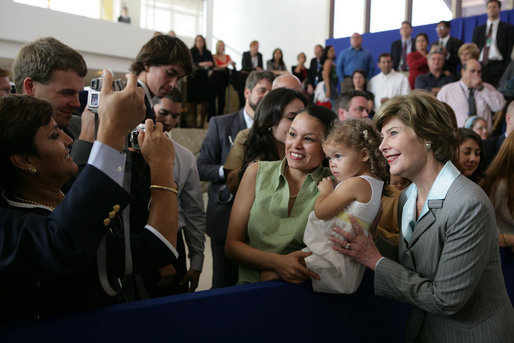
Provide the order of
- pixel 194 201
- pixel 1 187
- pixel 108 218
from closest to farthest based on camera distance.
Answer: pixel 108 218 < pixel 1 187 < pixel 194 201

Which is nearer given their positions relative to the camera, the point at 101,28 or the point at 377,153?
the point at 377,153

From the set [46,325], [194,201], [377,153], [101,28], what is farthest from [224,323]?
[101,28]

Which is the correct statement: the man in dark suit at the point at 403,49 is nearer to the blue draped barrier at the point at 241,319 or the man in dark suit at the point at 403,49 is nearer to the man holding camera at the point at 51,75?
the blue draped barrier at the point at 241,319

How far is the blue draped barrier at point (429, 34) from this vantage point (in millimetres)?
9492

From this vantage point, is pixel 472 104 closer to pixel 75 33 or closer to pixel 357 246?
pixel 357 246

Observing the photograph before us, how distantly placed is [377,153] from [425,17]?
12012mm

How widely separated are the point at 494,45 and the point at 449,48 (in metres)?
0.74

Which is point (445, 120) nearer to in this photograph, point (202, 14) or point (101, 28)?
point (101, 28)

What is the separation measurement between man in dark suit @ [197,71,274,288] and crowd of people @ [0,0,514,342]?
2 cm

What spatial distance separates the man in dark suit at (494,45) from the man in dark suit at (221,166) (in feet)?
16.1

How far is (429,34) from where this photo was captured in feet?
33.7

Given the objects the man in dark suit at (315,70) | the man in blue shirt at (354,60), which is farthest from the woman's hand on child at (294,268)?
the man in dark suit at (315,70)

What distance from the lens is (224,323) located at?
136cm

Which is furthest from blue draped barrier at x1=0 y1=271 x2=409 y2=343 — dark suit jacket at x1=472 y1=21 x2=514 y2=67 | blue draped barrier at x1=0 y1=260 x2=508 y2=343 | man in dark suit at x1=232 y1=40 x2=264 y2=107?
man in dark suit at x1=232 y1=40 x2=264 y2=107
